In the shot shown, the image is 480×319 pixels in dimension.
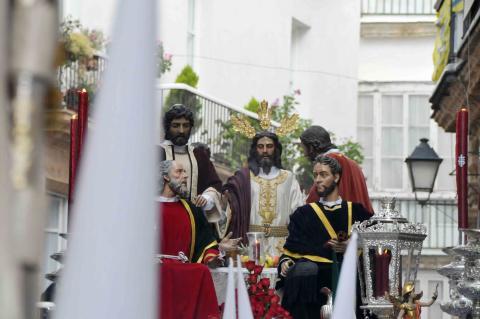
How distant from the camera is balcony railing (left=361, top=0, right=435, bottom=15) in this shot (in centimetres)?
3206

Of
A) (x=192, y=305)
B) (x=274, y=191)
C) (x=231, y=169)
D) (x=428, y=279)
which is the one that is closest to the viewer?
(x=192, y=305)

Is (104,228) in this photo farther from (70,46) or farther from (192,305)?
(70,46)

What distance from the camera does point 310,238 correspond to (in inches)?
386

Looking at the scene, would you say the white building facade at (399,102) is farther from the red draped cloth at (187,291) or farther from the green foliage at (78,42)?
the red draped cloth at (187,291)

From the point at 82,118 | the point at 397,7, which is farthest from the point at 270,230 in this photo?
the point at 397,7

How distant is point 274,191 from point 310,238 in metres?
2.79

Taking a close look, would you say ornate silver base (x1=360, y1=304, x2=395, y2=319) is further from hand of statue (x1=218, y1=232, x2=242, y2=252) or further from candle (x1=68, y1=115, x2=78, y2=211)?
hand of statue (x1=218, y1=232, x2=242, y2=252)

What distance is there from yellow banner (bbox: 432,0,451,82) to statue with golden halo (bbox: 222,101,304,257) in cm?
570

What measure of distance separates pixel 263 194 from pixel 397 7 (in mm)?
20167

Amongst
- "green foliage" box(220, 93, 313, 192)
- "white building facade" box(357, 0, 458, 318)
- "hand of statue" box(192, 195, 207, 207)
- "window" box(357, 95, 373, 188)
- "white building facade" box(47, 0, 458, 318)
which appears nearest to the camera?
"hand of statue" box(192, 195, 207, 207)

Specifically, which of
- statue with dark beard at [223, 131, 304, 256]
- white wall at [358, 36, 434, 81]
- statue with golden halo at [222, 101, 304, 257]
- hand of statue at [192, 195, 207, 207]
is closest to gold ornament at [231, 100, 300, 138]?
statue with golden halo at [222, 101, 304, 257]

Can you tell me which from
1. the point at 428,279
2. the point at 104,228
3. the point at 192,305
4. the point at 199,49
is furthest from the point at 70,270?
the point at 428,279

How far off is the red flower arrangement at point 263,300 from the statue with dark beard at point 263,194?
3.29 metres

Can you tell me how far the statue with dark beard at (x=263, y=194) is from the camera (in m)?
12.3
